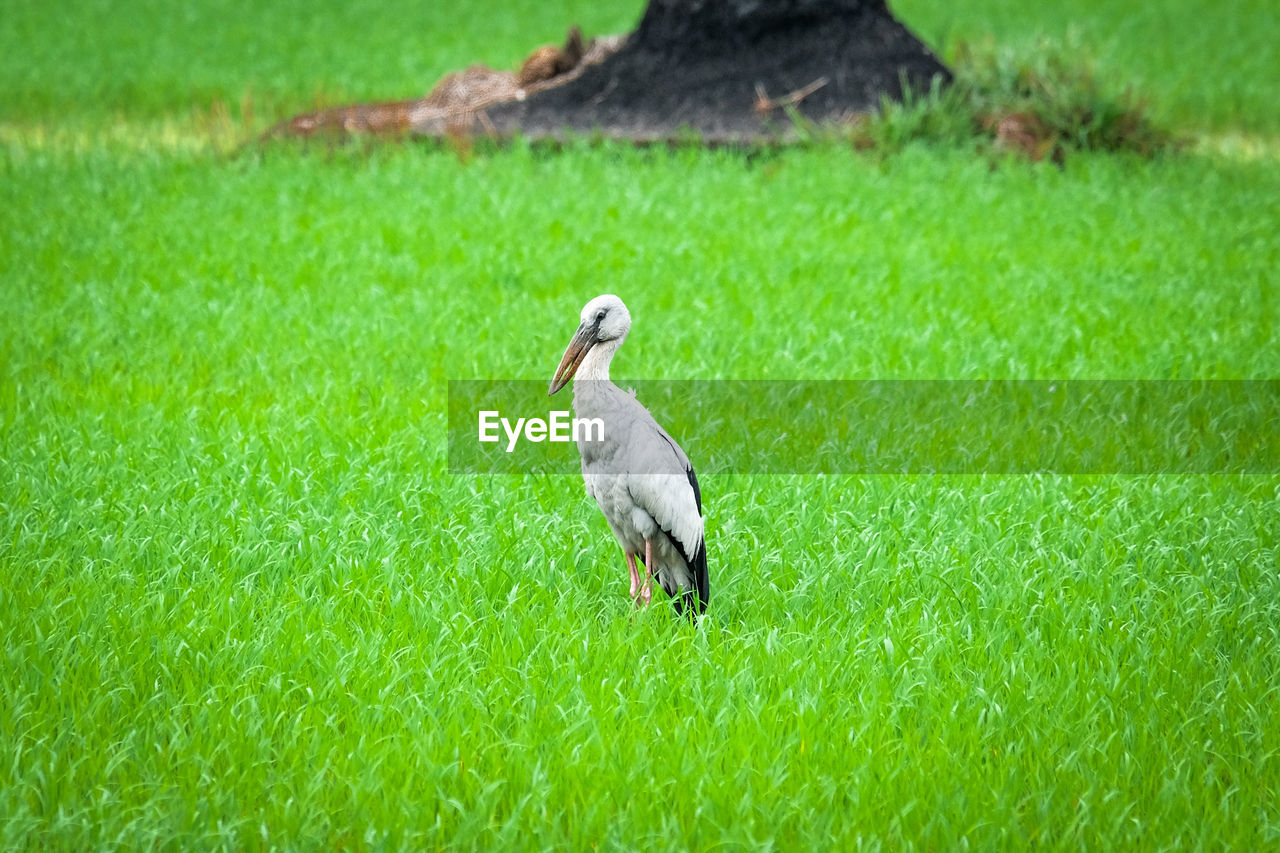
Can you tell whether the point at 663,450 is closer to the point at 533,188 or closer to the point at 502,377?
the point at 502,377

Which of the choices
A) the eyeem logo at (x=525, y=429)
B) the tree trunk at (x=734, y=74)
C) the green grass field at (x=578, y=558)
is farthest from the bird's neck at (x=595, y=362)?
the tree trunk at (x=734, y=74)

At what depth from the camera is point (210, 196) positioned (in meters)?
11.8

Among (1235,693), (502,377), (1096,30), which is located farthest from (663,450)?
(1096,30)

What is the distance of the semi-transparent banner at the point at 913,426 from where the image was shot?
20.6 feet

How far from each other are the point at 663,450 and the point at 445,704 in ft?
3.74

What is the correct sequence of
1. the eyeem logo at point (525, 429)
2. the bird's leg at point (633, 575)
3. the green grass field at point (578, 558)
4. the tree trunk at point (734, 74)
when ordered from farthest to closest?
the tree trunk at point (734, 74), the eyeem logo at point (525, 429), the bird's leg at point (633, 575), the green grass field at point (578, 558)

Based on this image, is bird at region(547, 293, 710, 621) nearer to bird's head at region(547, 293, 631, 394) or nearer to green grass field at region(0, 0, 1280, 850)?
bird's head at region(547, 293, 631, 394)

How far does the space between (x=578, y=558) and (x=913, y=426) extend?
2.56 m

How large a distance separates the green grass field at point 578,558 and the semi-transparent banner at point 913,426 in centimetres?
21

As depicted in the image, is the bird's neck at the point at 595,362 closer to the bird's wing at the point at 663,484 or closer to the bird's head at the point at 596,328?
the bird's head at the point at 596,328

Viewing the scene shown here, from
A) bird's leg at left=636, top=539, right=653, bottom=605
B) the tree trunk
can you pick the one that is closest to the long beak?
bird's leg at left=636, top=539, right=653, bottom=605

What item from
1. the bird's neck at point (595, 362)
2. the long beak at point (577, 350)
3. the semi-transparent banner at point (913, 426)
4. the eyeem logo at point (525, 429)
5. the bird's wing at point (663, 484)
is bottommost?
the semi-transparent banner at point (913, 426)

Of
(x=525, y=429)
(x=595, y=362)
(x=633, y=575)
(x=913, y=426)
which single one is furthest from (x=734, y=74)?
(x=633, y=575)

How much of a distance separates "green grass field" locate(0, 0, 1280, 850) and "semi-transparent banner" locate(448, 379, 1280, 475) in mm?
212
